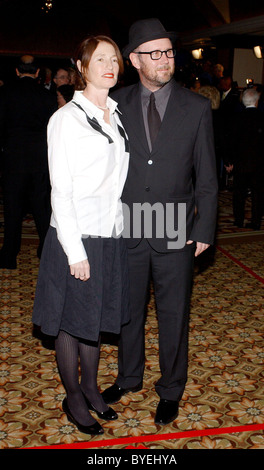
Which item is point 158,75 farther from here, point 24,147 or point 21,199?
point 21,199

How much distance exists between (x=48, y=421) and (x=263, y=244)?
12.0ft

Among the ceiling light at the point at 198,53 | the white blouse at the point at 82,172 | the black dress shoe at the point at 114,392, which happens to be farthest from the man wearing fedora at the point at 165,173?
the ceiling light at the point at 198,53

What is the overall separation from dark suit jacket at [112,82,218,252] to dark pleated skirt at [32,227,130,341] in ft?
0.83

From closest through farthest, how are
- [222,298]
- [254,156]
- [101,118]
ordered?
[101,118] < [222,298] < [254,156]

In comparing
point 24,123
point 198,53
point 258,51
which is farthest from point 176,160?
point 198,53

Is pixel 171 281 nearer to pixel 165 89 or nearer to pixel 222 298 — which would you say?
pixel 165 89

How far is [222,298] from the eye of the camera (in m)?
4.12

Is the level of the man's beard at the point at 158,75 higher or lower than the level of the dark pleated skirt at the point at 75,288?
higher

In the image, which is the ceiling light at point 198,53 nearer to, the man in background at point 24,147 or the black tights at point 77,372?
the man in background at point 24,147

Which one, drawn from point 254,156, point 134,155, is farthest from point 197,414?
point 254,156

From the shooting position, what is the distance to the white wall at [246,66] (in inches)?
575

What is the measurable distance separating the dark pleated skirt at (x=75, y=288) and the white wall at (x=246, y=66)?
13701 mm

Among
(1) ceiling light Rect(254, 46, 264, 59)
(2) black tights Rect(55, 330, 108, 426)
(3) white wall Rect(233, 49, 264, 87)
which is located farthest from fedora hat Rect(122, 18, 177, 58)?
(3) white wall Rect(233, 49, 264, 87)

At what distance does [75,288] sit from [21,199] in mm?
2326
